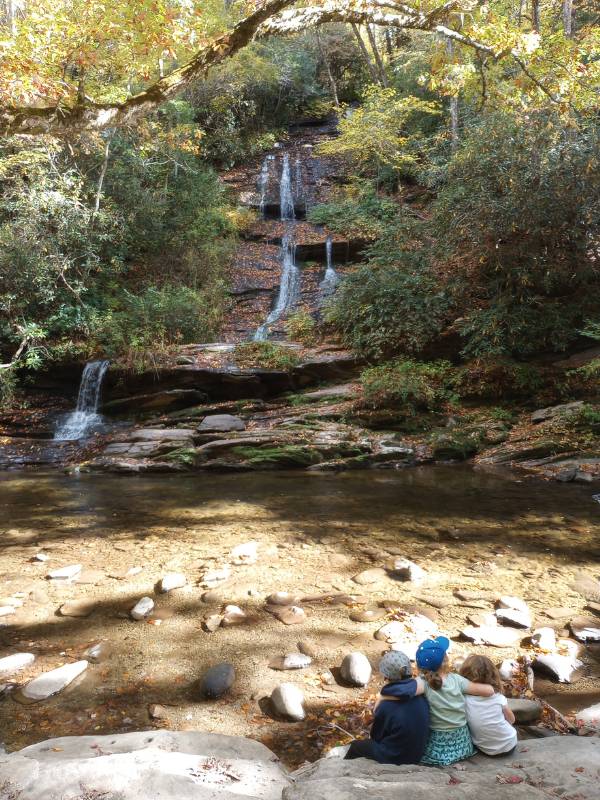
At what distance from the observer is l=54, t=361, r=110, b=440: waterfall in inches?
489

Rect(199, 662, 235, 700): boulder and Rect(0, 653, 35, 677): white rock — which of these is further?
Rect(0, 653, 35, 677): white rock

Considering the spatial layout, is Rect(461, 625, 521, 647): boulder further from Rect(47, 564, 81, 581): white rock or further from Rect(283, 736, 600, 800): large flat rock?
Rect(47, 564, 81, 581): white rock

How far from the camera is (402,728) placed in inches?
92.2

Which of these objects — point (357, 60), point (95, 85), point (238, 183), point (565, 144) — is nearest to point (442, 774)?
point (565, 144)

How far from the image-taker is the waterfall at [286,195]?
21.2 m

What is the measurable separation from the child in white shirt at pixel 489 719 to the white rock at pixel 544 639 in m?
1.17

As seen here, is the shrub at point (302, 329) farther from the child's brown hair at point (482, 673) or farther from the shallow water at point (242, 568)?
the child's brown hair at point (482, 673)

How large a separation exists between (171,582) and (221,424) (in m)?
6.59

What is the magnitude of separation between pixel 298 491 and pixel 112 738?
548 centimetres

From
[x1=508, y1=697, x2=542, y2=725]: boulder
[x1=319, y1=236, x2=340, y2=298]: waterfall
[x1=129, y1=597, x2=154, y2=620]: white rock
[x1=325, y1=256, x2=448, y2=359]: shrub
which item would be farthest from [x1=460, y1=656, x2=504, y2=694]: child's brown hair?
[x1=319, y1=236, x2=340, y2=298]: waterfall

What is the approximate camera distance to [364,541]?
5586 mm

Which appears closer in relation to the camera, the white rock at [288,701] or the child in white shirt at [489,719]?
the child in white shirt at [489,719]

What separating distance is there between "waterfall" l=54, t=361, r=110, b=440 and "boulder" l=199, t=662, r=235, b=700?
1020 cm

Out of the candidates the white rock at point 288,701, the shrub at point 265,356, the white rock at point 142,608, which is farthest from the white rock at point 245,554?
the shrub at point 265,356
